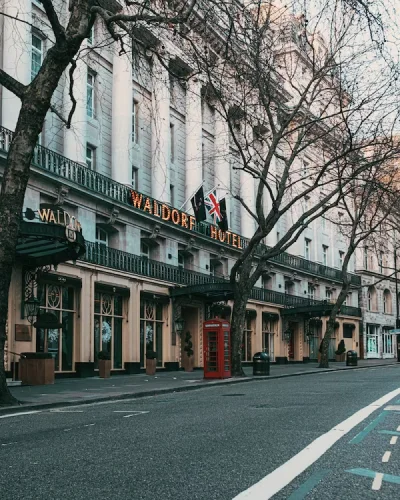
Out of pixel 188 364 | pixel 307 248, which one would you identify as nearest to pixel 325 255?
pixel 307 248

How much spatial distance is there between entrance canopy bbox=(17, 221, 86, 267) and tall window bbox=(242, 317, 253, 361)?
2231 centimetres

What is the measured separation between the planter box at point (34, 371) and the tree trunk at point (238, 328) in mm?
7978

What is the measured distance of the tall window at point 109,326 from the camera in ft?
100

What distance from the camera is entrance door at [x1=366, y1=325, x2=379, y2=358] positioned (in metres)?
71.2

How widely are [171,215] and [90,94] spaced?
7302 mm

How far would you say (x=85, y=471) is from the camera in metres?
6.67

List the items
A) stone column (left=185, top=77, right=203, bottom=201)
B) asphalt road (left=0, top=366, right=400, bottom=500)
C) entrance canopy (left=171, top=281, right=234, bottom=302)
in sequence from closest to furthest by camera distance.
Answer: asphalt road (left=0, top=366, right=400, bottom=500), entrance canopy (left=171, top=281, right=234, bottom=302), stone column (left=185, top=77, right=203, bottom=201)

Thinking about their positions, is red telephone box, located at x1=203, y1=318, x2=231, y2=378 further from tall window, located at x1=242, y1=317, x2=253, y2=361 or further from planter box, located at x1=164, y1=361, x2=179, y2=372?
tall window, located at x1=242, y1=317, x2=253, y2=361

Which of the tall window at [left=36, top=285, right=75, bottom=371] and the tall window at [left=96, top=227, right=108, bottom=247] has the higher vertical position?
the tall window at [left=96, top=227, right=108, bottom=247]

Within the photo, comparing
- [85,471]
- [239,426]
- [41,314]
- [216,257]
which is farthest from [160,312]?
[85,471]

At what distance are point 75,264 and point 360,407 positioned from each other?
17.1 meters

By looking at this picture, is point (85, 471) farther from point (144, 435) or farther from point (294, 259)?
point (294, 259)

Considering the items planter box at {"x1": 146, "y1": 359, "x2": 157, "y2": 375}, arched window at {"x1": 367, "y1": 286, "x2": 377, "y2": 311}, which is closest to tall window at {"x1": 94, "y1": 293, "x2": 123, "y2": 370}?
planter box at {"x1": 146, "y1": 359, "x2": 157, "y2": 375}

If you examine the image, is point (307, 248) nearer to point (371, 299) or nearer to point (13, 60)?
point (371, 299)
